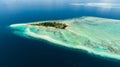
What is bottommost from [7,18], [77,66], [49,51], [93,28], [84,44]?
[77,66]

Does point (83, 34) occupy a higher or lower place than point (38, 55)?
higher

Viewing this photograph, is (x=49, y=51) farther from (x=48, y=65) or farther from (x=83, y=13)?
(x=83, y=13)

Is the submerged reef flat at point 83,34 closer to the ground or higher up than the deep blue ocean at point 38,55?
higher up

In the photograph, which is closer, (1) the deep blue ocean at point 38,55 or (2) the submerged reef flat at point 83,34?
(1) the deep blue ocean at point 38,55

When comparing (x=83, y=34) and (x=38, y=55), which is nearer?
(x=38, y=55)

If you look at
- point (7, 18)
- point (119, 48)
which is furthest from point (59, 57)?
point (7, 18)

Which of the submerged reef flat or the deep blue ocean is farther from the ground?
the submerged reef flat

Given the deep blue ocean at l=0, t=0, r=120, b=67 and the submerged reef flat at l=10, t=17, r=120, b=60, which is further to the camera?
the submerged reef flat at l=10, t=17, r=120, b=60

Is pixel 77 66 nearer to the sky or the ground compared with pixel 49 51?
nearer to the ground
